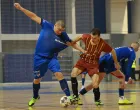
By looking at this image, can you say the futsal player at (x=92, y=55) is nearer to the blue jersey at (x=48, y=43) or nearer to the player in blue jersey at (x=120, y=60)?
the blue jersey at (x=48, y=43)

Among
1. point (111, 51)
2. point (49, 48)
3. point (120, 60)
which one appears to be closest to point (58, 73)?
point (49, 48)

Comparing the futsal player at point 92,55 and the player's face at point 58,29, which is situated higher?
the player's face at point 58,29

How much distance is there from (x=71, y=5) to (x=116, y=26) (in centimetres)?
344

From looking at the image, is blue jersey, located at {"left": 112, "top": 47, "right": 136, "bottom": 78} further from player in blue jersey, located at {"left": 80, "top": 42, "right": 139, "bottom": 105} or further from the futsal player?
the futsal player

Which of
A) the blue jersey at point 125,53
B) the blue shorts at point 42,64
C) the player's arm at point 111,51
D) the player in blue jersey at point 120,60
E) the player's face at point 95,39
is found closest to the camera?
the player's face at point 95,39

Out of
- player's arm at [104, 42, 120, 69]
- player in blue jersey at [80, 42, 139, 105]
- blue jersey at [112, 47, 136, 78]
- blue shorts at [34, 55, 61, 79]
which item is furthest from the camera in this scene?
blue jersey at [112, 47, 136, 78]

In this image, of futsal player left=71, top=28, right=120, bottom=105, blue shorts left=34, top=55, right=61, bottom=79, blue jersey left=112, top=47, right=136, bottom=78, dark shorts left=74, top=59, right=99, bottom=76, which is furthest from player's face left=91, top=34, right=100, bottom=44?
blue jersey left=112, top=47, right=136, bottom=78

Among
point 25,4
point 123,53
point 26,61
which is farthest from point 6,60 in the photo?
point 123,53

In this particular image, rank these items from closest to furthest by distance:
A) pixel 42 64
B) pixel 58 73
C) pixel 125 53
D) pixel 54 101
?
pixel 58 73 → pixel 42 64 → pixel 125 53 → pixel 54 101

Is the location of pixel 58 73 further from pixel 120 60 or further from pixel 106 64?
pixel 120 60

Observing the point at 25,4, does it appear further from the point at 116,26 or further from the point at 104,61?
the point at 104,61

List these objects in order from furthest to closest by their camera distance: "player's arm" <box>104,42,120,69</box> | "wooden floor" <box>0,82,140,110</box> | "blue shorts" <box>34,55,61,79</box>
A: "player's arm" <box>104,42,120,69</box>
"blue shorts" <box>34,55,61,79</box>
"wooden floor" <box>0,82,140,110</box>

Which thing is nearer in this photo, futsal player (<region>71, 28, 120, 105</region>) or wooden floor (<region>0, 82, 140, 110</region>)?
wooden floor (<region>0, 82, 140, 110</region>)

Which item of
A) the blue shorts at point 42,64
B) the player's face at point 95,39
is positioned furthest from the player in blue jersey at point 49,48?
the player's face at point 95,39
